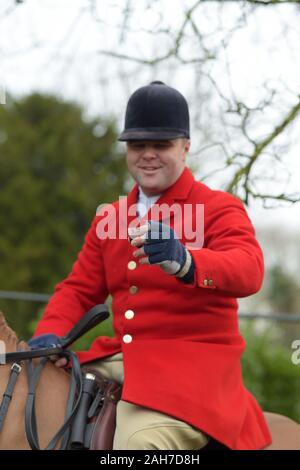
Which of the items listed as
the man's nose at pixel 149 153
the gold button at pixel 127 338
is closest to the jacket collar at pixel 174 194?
the man's nose at pixel 149 153

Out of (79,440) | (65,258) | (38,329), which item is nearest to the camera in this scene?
(79,440)

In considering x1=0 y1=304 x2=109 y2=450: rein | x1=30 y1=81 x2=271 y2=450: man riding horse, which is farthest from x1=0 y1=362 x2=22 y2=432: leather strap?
x1=30 y1=81 x2=271 y2=450: man riding horse

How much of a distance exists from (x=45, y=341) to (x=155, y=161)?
36.6 inches

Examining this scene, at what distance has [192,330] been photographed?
10.1 ft

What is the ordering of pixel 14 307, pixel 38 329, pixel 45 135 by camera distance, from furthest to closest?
pixel 45 135 → pixel 14 307 → pixel 38 329

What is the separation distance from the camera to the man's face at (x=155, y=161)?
3203 millimetres

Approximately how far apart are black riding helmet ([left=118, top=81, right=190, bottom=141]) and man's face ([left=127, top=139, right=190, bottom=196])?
47mm

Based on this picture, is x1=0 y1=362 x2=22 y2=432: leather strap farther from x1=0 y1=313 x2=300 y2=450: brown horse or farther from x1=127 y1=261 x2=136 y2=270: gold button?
x1=127 y1=261 x2=136 y2=270: gold button

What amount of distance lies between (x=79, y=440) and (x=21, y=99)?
1086cm

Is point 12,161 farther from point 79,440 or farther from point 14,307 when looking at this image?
point 79,440

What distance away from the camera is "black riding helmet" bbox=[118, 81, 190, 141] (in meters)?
3.18

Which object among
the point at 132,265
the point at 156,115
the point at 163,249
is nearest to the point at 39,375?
the point at 132,265

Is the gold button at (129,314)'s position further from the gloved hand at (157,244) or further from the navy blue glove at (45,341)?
the gloved hand at (157,244)

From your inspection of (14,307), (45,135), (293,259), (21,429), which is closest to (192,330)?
(21,429)
